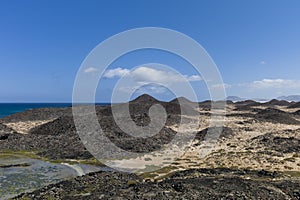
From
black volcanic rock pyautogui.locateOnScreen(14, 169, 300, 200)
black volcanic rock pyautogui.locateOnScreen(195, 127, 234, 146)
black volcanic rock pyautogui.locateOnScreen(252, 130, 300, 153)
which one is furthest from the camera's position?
black volcanic rock pyautogui.locateOnScreen(195, 127, 234, 146)

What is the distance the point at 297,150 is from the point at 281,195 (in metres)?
20.0

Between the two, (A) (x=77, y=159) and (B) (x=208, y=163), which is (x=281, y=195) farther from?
(A) (x=77, y=159)

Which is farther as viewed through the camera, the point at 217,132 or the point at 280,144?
the point at 217,132

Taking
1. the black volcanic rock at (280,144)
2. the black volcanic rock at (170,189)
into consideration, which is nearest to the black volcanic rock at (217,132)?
the black volcanic rock at (280,144)

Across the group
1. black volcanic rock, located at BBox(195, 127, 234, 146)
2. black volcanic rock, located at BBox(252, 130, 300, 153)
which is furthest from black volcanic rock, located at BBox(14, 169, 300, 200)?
black volcanic rock, located at BBox(195, 127, 234, 146)

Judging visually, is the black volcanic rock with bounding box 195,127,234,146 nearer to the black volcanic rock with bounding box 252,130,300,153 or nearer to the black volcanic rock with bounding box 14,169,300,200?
the black volcanic rock with bounding box 252,130,300,153

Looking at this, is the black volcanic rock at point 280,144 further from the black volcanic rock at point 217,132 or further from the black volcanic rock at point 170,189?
the black volcanic rock at point 170,189

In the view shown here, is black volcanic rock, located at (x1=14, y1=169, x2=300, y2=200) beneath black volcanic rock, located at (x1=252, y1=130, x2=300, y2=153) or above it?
beneath

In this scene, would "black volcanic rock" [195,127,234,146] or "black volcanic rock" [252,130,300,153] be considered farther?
"black volcanic rock" [195,127,234,146]

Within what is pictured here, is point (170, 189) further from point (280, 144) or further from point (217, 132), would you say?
point (217, 132)

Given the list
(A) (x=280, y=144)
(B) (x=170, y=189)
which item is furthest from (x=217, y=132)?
(B) (x=170, y=189)

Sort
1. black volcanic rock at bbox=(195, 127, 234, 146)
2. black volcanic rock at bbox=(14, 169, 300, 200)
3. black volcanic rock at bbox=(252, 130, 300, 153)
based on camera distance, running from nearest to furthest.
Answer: black volcanic rock at bbox=(14, 169, 300, 200) < black volcanic rock at bbox=(252, 130, 300, 153) < black volcanic rock at bbox=(195, 127, 234, 146)

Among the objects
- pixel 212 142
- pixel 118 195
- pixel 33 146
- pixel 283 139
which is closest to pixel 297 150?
pixel 283 139

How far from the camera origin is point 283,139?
4275 centimetres
